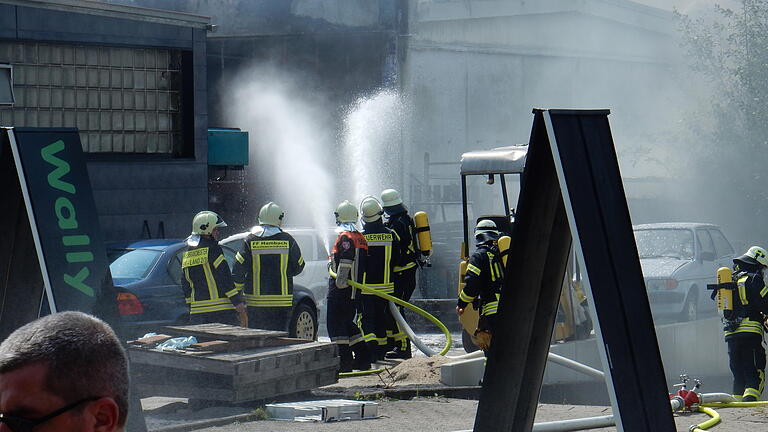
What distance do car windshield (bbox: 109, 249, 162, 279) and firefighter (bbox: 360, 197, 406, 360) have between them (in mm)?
2362

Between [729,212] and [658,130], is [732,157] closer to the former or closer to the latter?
[729,212]

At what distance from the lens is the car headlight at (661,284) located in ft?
53.1

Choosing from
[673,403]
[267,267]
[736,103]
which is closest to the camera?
[673,403]

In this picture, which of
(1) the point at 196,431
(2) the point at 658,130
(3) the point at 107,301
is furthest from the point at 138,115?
(2) the point at 658,130

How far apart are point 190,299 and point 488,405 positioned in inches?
247

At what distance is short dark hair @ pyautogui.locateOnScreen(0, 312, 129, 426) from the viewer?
6.17 ft

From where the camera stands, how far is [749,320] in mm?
10984

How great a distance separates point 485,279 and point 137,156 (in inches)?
402

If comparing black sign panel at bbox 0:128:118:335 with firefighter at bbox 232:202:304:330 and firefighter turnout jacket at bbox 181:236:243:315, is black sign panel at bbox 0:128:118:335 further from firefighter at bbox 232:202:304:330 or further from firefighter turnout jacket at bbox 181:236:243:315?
firefighter at bbox 232:202:304:330

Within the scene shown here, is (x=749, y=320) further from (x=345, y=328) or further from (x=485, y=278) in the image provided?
(x=345, y=328)

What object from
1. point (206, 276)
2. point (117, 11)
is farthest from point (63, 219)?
point (117, 11)

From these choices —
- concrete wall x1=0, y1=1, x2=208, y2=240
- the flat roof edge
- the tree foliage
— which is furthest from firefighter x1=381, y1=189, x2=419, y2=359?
the tree foliage

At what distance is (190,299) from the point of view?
412 inches

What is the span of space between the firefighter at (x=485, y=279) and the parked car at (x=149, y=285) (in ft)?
7.81
